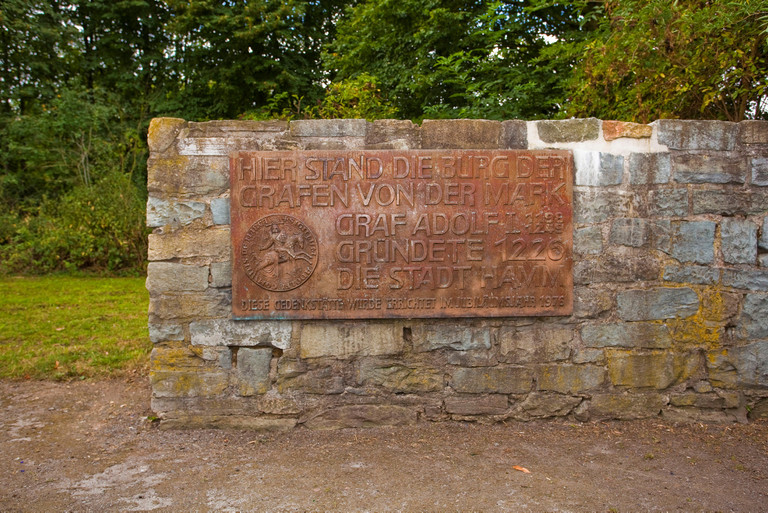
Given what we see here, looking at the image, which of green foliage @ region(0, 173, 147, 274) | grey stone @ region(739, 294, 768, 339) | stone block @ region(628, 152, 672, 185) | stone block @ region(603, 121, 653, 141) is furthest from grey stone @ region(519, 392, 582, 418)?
green foliage @ region(0, 173, 147, 274)

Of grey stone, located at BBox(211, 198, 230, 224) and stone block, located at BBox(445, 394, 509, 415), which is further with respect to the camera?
stone block, located at BBox(445, 394, 509, 415)

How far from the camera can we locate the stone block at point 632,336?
350 centimetres

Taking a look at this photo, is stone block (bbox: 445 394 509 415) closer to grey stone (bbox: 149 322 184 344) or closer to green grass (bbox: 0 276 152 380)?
grey stone (bbox: 149 322 184 344)

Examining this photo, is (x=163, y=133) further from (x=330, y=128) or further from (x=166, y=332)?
(x=166, y=332)

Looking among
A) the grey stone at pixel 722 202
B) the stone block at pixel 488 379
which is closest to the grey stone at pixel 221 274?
the stone block at pixel 488 379

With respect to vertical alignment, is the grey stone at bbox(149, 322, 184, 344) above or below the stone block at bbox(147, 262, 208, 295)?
below

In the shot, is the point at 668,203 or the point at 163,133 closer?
the point at 163,133

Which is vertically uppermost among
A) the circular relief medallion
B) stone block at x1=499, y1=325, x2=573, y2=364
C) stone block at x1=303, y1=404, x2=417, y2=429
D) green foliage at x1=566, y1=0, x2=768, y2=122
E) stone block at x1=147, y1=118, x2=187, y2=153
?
green foliage at x1=566, y1=0, x2=768, y2=122

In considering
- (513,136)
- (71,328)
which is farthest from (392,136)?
(71,328)

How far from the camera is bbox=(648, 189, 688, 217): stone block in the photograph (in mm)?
3469

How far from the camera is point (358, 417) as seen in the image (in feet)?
11.3

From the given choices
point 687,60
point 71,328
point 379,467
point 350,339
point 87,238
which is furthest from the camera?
point 87,238

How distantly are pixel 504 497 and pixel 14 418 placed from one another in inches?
123

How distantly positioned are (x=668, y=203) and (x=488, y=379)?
5.08 feet
